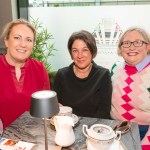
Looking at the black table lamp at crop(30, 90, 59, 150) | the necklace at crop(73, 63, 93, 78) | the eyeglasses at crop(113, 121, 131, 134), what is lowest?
the eyeglasses at crop(113, 121, 131, 134)

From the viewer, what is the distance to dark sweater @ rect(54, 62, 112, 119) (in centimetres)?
195

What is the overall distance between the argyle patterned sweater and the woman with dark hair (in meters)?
0.07

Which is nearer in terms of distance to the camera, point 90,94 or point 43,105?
point 43,105

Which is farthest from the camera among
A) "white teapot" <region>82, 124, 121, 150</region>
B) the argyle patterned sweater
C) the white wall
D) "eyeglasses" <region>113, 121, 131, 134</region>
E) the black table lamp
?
the white wall

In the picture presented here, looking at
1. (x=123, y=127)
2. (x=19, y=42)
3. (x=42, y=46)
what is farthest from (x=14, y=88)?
(x=42, y=46)

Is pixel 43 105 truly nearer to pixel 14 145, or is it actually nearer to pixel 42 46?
pixel 14 145

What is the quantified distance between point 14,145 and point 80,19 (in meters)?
2.53

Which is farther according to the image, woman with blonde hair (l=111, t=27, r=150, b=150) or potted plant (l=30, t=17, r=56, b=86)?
potted plant (l=30, t=17, r=56, b=86)

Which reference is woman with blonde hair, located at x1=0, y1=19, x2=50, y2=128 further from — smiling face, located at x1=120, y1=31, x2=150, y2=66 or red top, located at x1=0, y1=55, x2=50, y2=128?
smiling face, located at x1=120, y1=31, x2=150, y2=66

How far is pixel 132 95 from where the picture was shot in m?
1.87

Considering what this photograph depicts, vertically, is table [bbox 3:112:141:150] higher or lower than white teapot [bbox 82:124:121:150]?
lower

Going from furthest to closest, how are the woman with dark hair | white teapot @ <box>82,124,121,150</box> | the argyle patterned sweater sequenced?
the woman with dark hair, the argyle patterned sweater, white teapot @ <box>82,124,121,150</box>

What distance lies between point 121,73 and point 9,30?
1.02 meters

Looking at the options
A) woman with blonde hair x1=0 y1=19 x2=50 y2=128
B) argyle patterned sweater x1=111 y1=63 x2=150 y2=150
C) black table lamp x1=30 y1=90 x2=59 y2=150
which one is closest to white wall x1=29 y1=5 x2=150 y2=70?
argyle patterned sweater x1=111 y1=63 x2=150 y2=150
